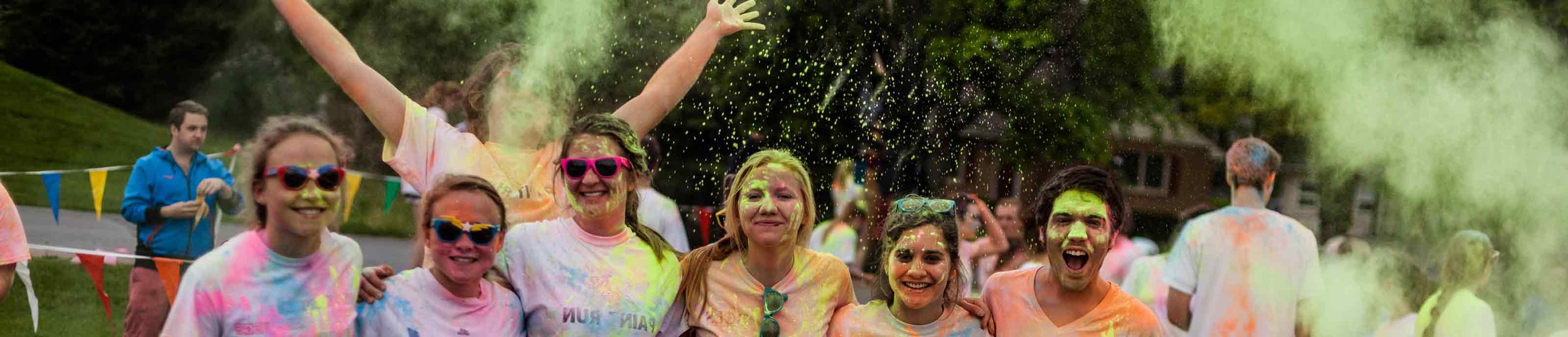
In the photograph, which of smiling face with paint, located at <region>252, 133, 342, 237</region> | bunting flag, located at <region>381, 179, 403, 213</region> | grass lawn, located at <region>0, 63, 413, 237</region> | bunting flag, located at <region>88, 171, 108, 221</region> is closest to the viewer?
smiling face with paint, located at <region>252, 133, 342, 237</region>

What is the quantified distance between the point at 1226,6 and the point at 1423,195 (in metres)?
1.30

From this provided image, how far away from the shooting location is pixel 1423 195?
579 centimetres

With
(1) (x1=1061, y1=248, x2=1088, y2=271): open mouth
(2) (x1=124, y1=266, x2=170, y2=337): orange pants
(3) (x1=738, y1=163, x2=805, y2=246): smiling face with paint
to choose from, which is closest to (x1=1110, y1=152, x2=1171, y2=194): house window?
(1) (x1=1061, y1=248, x2=1088, y2=271): open mouth

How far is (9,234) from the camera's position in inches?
133

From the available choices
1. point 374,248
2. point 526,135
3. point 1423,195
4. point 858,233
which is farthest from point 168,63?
point 1423,195

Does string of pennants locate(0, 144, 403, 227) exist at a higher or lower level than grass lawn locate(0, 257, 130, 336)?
higher

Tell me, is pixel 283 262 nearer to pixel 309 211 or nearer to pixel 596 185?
pixel 309 211

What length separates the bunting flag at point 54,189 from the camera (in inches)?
239

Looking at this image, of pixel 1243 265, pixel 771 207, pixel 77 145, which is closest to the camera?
pixel 771 207

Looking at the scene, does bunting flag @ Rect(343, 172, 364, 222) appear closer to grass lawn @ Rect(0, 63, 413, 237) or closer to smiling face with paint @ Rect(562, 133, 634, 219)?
grass lawn @ Rect(0, 63, 413, 237)

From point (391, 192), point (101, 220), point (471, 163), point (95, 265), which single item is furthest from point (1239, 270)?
point (101, 220)

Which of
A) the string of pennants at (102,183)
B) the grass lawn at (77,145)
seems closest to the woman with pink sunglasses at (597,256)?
the string of pennants at (102,183)

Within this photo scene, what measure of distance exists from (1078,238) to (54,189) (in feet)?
17.9

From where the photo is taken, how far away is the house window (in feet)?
20.1
